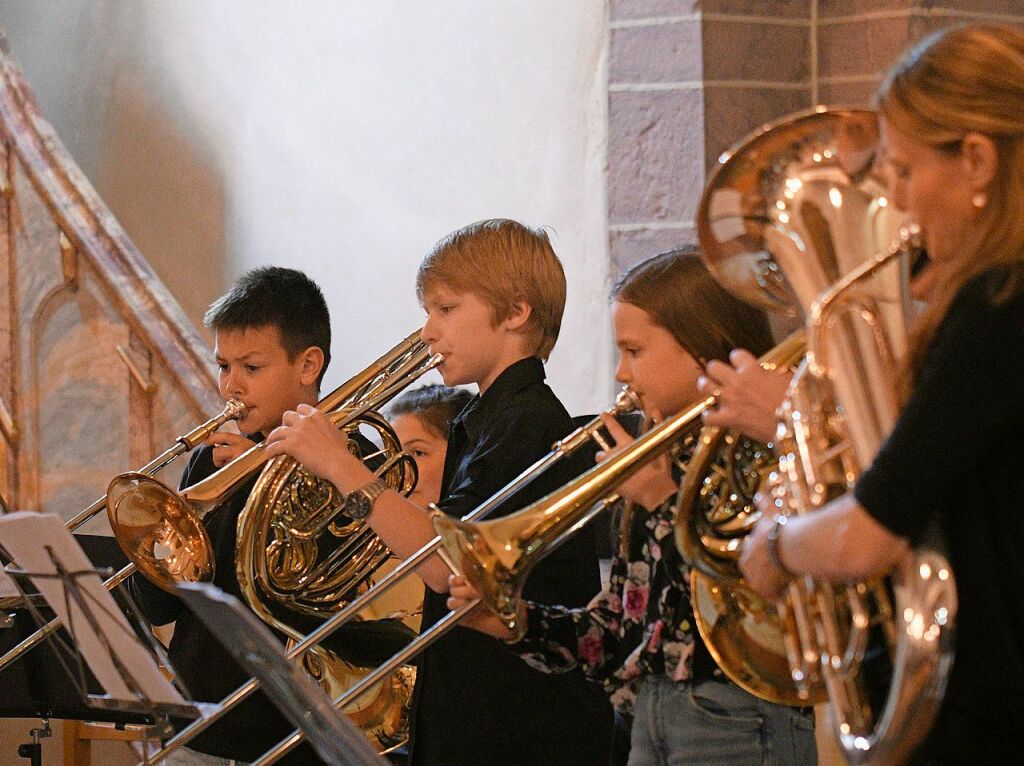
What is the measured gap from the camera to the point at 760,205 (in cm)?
175

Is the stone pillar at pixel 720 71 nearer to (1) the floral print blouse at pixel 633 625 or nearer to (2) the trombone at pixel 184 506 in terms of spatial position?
(2) the trombone at pixel 184 506

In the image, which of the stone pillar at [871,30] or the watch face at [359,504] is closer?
the watch face at [359,504]

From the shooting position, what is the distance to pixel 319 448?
2.50m

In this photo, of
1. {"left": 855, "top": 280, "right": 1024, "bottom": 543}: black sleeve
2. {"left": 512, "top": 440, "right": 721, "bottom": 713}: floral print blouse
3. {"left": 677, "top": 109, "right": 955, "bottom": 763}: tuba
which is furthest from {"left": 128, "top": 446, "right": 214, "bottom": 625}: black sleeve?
{"left": 855, "top": 280, "right": 1024, "bottom": 543}: black sleeve

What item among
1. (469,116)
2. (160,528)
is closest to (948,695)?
(160,528)

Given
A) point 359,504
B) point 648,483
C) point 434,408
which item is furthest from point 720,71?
point 648,483

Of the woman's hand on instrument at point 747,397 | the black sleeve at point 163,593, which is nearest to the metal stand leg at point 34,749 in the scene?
the black sleeve at point 163,593

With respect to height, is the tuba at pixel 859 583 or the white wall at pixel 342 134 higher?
the tuba at pixel 859 583

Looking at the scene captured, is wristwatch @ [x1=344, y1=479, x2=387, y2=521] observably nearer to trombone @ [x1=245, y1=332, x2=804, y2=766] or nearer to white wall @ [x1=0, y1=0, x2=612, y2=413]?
trombone @ [x1=245, y1=332, x2=804, y2=766]

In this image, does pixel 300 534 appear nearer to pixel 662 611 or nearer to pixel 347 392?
pixel 347 392

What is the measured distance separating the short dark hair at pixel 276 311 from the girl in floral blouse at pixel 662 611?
1.04 meters

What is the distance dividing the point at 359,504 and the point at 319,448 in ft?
0.42

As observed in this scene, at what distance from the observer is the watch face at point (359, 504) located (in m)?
2.44

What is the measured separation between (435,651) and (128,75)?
3862mm
